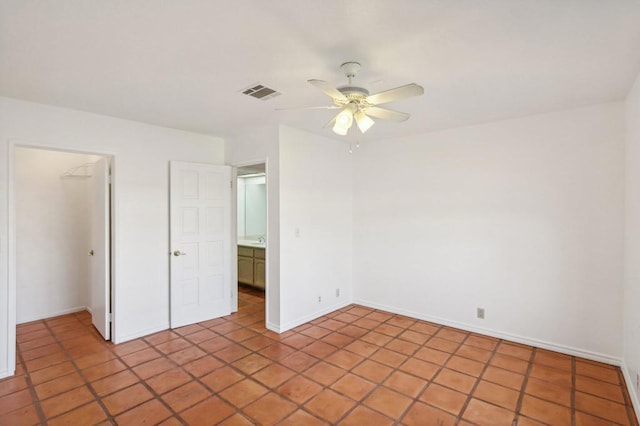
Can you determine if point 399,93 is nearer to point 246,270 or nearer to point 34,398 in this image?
point 34,398

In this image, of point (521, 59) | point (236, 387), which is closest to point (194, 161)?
point (236, 387)

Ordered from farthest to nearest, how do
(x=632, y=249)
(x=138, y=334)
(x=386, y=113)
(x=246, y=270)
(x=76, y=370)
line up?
(x=246, y=270) < (x=138, y=334) < (x=76, y=370) < (x=632, y=249) < (x=386, y=113)

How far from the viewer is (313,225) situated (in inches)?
170

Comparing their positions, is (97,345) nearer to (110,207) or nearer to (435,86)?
(110,207)

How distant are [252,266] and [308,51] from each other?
4.30 metres

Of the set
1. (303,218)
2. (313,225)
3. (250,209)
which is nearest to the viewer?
(303,218)

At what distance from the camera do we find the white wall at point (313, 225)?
3.93 meters

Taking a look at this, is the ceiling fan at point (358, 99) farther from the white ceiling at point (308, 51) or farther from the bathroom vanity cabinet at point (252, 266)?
the bathroom vanity cabinet at point (252, 266)

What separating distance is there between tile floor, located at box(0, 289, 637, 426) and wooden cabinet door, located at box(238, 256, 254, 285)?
1850mm

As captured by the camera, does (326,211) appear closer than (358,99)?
No

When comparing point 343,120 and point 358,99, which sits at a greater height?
point 358,99

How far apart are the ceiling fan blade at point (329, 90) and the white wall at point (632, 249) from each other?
7.51 feet

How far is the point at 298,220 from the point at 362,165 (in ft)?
→ 4.84

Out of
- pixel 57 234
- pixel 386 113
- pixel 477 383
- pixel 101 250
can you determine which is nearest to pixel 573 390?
pixel 477 383
